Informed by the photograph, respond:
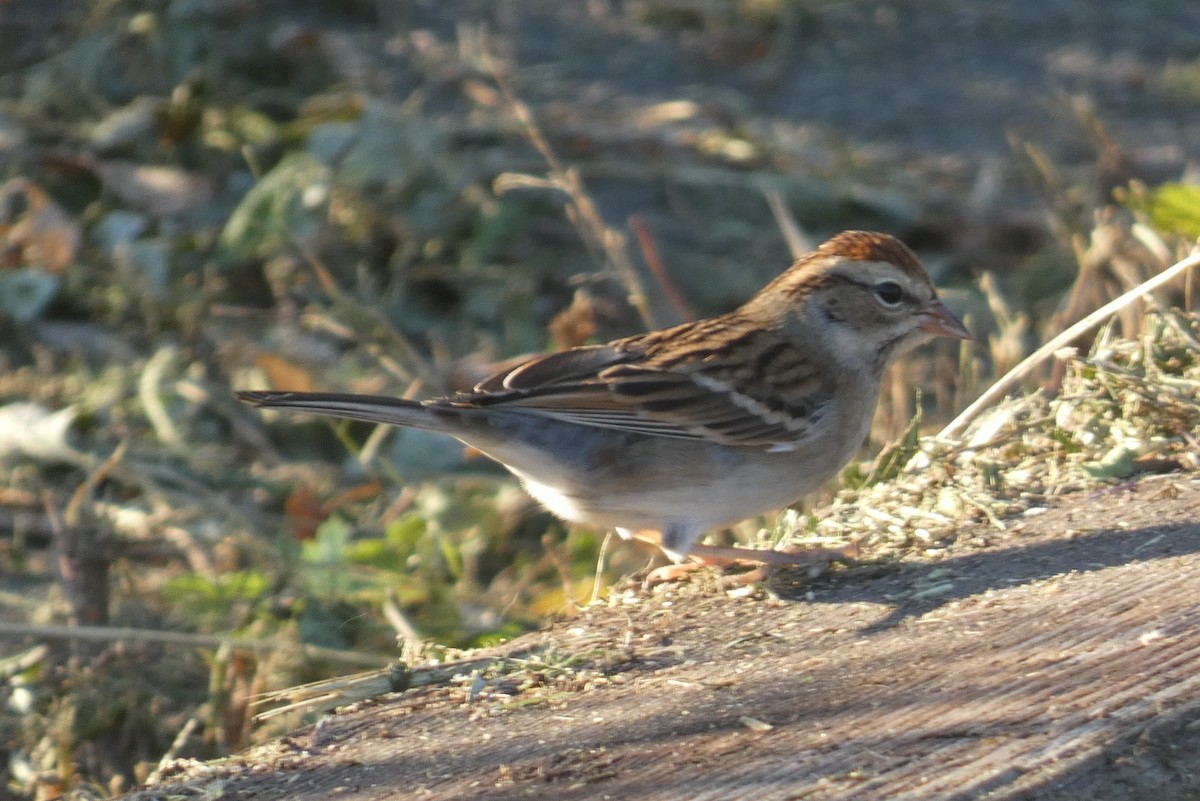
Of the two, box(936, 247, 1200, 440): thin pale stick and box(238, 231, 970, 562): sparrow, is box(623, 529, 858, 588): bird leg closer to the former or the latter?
box(238, 231, 970, 562): sparrow

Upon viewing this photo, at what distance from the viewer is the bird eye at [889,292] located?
3928 mm

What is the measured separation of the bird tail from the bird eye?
1132 mm

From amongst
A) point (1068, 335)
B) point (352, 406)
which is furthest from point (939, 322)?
point (352, 406)

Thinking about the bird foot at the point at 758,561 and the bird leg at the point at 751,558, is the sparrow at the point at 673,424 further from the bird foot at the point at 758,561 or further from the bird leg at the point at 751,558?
the bird foot at the point at 758,561

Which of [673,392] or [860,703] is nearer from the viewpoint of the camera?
[860,703]

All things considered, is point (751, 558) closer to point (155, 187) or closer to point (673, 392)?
point (673, 392)

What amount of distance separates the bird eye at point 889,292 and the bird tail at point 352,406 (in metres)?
1.13

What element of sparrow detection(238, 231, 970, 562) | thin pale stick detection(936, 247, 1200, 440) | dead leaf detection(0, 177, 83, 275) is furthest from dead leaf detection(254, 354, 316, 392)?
thin pale stick detection(936, 247, 1200, 440)

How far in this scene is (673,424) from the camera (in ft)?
12.1

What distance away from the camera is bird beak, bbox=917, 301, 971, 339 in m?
3.93

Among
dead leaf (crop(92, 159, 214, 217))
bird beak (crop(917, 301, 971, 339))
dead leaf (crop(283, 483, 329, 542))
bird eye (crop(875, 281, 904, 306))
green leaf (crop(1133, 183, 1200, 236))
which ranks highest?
green leaf (crop(1133, 183, 1200, 236))

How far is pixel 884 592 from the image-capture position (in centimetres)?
275

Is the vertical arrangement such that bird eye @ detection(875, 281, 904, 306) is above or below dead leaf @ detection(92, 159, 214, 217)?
above

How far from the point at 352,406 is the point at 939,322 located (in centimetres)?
148
